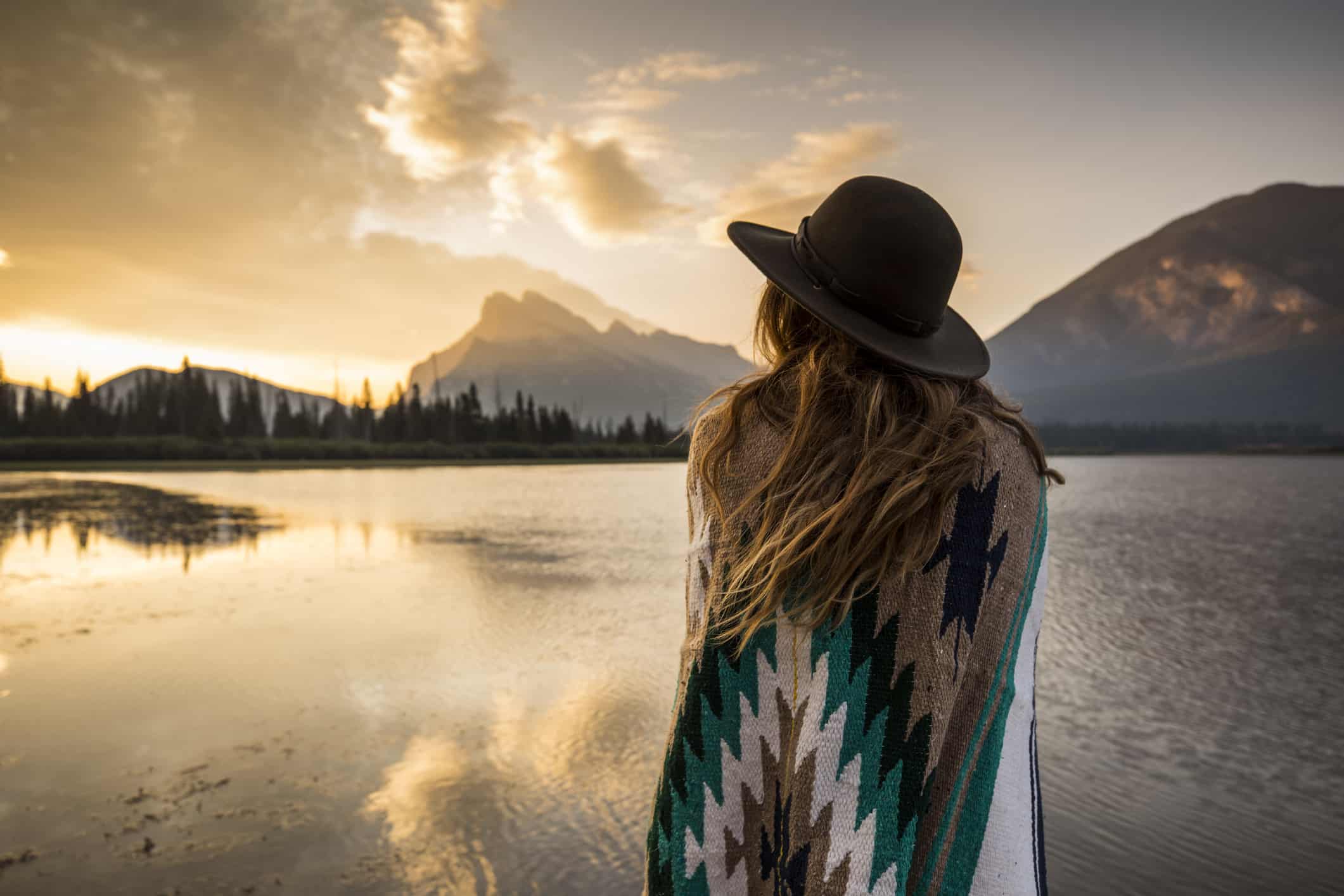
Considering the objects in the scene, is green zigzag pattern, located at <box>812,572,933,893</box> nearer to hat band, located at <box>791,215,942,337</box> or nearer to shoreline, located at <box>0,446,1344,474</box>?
hat band, located at <box>791,215,942,337</box>

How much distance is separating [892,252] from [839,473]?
34 cm

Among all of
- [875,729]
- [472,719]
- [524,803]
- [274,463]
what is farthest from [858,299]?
[274,463]

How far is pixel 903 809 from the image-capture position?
44.5 inches

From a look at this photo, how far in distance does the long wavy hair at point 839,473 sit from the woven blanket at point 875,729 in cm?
3

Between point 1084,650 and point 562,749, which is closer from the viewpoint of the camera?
point 562,749

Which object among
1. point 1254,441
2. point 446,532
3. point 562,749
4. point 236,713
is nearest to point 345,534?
point 446,532

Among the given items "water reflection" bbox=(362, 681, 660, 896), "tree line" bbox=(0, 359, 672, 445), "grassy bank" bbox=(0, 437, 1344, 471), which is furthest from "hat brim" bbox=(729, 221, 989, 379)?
"tree line" bbox=(0, 359, 672, 445)

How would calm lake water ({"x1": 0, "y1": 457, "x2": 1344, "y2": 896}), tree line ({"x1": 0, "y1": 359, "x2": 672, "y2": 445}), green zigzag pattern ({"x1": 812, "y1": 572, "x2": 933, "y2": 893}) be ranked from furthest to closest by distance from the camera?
1. tree line ({"x1": 0, "y1": 359, "x2": 672, "y2": 445})
2. calm lake water ({"x1": 0, "y1": 457, "x2": 1344, "y2": 896})
3. green zigzag pattern ({"x1": 812, "y1": 572, "x2": 933, "y2": 893})

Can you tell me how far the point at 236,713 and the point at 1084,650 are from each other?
6954 millimetres

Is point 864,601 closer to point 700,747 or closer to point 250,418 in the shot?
point 700,747

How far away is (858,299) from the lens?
1.19 m

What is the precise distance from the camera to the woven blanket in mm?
1136

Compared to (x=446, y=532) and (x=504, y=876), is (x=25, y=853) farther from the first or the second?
(x=446, y=532)


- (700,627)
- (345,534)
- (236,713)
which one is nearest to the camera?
(700,627)
